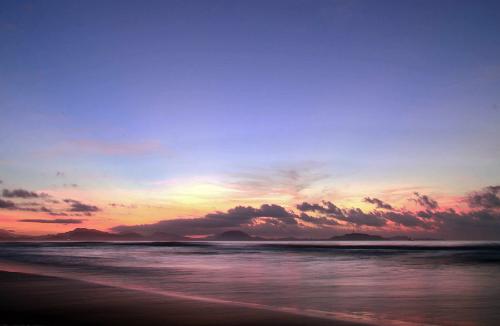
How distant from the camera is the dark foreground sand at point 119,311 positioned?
11.3 meters

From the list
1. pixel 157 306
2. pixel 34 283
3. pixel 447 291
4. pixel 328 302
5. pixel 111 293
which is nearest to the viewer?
pixel 157 306

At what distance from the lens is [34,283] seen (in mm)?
20547

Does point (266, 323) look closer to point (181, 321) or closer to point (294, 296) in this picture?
point (181, 321)

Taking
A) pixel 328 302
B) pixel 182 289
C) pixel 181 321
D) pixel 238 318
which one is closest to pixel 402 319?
pixel 328 302

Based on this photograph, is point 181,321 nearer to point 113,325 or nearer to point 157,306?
point 113,325

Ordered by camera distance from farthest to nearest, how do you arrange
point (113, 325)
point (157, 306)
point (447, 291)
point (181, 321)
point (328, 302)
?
point (447, 291)
point (328, 302)
point (157, 306)
point (181, 321)
point (113, 325)

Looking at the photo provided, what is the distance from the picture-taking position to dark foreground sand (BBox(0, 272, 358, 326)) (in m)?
11.3

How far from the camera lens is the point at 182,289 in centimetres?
1942

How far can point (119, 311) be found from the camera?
1274cm

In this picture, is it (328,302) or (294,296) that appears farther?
(294,296)

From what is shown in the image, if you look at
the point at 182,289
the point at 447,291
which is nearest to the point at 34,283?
the point at 182,289

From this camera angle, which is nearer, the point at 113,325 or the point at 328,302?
the point at 113,325

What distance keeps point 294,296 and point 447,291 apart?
23.3 ft

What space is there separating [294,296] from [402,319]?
5.60 meters
